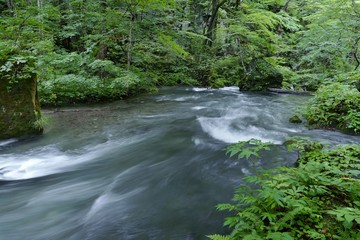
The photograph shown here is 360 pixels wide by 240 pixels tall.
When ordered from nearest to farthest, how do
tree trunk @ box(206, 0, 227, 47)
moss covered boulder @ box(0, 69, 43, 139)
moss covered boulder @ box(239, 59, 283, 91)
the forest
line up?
the forest, moss covered boulder @ box(0, 69, 43, 139), moss covered boulder @ box(239, 59, 283, 91), tree trunk @ box(206, 0, 227, 47)

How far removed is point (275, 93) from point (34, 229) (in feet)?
41.1

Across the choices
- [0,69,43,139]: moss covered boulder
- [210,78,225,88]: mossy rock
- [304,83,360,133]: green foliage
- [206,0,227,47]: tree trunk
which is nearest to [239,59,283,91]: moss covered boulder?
[210,78,225,88]: mossy rock

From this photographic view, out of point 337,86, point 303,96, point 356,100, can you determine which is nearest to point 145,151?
point 356,100

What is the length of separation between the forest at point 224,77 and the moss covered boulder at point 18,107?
0.07 feet

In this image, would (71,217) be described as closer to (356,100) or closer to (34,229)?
(34,229)

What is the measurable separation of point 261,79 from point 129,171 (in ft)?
36.8

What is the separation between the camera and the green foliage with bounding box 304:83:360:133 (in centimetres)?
699

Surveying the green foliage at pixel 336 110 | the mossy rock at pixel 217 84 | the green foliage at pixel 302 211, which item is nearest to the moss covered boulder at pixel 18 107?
the green foliage at pixel 302 211

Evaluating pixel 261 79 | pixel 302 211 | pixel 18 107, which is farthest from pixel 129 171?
pixel 261 79

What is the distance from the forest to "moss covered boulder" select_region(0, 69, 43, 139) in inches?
0.8

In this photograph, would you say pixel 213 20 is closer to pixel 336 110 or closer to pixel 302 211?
pixel 336 110

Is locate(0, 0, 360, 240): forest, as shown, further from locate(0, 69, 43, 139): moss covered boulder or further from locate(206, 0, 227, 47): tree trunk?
locate(206, 0, 227, 47): tree trunk

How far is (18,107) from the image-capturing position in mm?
6434

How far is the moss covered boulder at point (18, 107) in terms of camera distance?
20.7ft
